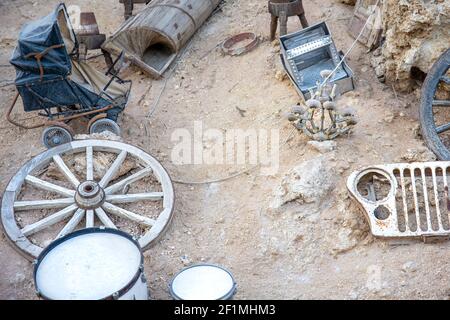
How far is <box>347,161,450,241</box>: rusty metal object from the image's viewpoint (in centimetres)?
550

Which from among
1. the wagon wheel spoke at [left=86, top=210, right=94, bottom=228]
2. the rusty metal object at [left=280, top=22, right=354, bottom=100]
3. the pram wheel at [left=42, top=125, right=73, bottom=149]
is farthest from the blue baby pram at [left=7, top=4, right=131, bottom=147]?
the rusty metal object at [left=280, top=22, right=354, bottom=100]

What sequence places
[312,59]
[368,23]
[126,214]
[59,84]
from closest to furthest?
[126,214] → [59,84] → [312,59] → [368,23]

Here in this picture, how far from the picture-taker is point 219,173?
6680 mm

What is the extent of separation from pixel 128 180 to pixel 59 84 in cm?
140

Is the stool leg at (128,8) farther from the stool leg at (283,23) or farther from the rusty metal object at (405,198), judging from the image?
the rusty metal object at (405,198)

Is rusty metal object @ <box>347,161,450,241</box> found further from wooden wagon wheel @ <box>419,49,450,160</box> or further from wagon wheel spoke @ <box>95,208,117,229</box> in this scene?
wagon wheel spoke @ <box>95,208,117,229</box>

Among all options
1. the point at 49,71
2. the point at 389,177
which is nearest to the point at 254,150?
the point at 389,177

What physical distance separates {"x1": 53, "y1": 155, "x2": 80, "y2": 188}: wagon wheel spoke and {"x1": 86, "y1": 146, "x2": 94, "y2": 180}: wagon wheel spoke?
0.44 ft

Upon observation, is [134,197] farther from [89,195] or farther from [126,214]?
[89,195]

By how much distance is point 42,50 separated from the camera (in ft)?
21.3

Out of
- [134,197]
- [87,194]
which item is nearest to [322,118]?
[134,197]

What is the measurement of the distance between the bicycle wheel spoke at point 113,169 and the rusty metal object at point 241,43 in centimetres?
264

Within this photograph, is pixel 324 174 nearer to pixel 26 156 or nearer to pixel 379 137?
pixel 379 137

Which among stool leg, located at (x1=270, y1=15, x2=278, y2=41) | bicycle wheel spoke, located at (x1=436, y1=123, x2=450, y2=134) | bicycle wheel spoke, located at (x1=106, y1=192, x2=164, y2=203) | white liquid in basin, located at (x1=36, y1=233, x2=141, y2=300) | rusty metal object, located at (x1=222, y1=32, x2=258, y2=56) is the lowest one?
bicycle wheel spoke, located at (x1=106, y1=192, x2=164, y2=203)
